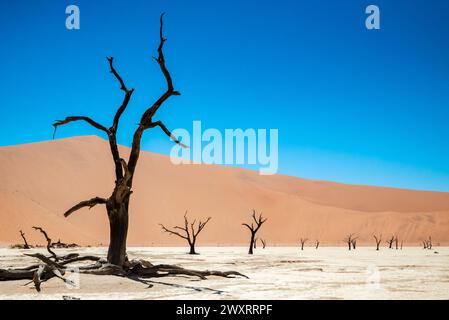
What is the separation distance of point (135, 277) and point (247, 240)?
235 feet

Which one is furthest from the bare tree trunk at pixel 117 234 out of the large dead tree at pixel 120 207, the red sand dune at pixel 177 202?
the red sand dune at pixel 177 202

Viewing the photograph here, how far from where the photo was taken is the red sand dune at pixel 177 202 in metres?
74.9

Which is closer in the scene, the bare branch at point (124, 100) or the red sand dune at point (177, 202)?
the bare branch at point (124, 100)

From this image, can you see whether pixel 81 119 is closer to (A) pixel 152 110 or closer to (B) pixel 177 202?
(A) pixel 152 110

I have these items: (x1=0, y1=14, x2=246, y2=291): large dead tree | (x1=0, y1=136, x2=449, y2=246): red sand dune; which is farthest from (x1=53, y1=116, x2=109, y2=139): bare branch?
(x1=0, y1=136, x2=449, y2=246): red sand dune

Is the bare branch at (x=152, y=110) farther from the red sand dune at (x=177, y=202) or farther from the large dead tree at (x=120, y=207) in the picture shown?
the red sand dune at (x=177, y=202)

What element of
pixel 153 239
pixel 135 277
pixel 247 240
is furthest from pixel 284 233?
pixel 135 277

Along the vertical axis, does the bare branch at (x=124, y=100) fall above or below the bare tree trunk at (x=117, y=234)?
above

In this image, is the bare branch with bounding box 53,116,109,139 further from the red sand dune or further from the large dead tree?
the red sand dune

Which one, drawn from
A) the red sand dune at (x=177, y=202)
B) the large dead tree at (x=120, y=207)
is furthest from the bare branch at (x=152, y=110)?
the red sand dune at (x=177, y=202)

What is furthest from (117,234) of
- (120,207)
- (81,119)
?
(81,119)

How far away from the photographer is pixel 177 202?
89.3 metres
